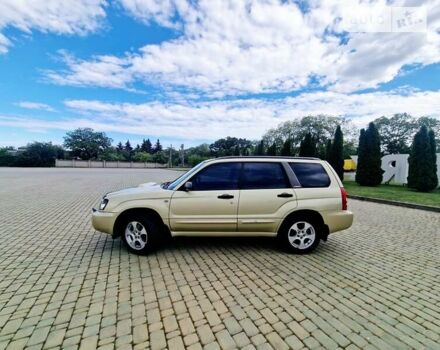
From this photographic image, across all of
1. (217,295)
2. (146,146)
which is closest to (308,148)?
(217,295)

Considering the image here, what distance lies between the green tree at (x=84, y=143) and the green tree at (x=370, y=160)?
266 feet

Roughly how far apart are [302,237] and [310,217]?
380mm

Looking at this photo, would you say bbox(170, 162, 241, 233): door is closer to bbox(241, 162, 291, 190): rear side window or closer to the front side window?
the front side window

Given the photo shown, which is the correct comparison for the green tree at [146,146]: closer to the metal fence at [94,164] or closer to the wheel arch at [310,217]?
the metal fence at [94,164]

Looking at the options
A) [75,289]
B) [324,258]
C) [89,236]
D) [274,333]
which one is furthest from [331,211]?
[89,236]

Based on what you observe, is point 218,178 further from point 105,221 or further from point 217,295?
point 105,221

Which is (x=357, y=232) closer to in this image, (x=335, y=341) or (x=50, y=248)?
(x=335, y=341)

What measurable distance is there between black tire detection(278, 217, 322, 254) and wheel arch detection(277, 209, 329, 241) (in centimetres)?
2

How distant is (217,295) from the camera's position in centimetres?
314

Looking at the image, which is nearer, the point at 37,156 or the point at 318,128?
the point at 318,128

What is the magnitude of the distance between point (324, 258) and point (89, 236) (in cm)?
473

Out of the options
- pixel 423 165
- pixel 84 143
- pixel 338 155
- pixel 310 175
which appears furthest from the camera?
pixel 84 143

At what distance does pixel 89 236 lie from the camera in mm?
5535

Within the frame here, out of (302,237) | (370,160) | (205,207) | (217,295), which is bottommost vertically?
(217,295)
